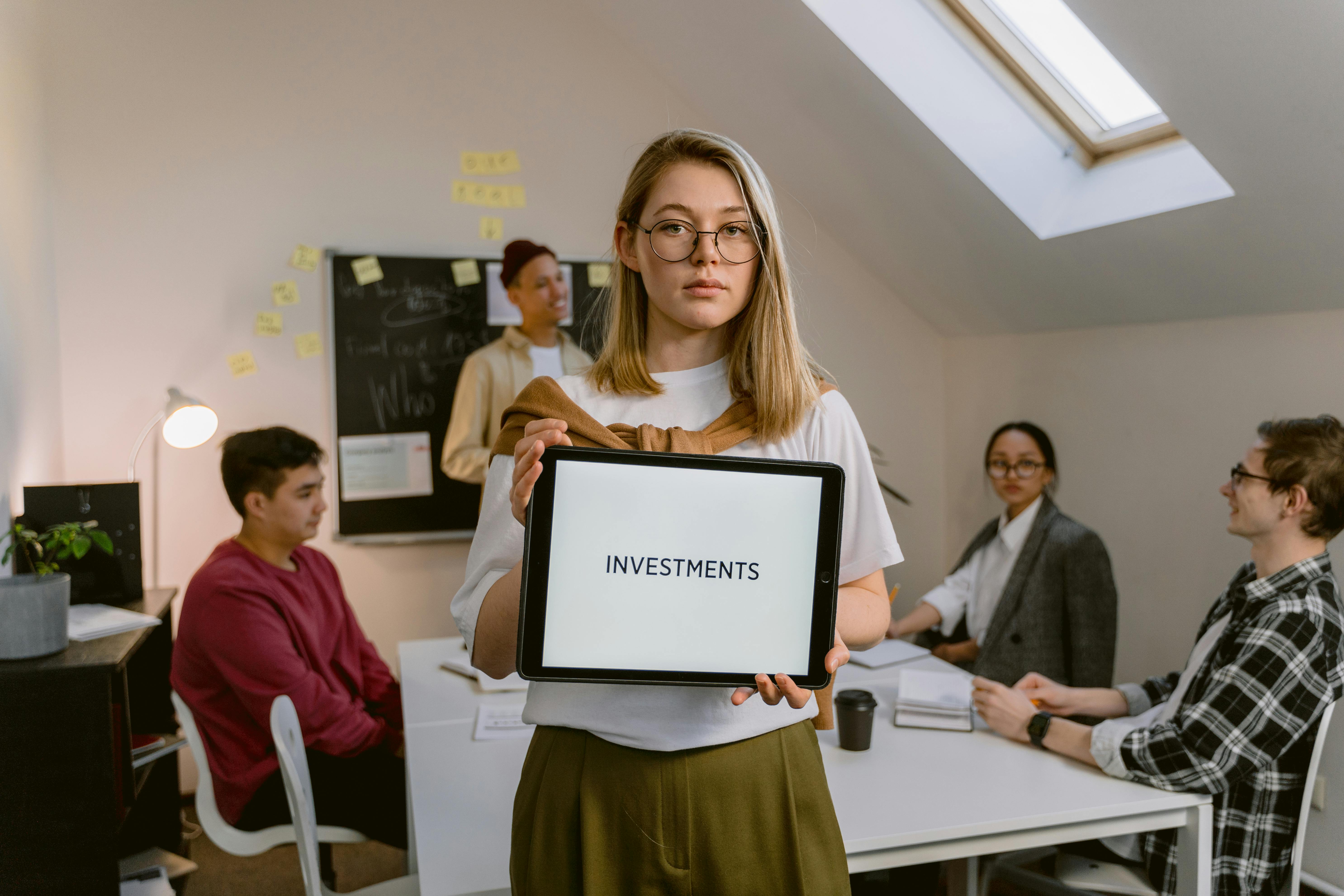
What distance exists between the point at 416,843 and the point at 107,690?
2.66 ft

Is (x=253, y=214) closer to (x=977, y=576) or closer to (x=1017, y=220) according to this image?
(x=1017, y=220)

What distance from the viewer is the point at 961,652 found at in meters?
2.91

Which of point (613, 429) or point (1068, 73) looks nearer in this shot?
point (613, 429)

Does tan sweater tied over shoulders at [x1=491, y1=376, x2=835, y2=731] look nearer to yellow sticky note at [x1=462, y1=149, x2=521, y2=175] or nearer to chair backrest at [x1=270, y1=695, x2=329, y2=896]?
chair backrest at [x1=270, y1=695, x2=329, y2=896]

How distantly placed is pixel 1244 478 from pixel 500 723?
1.60 m

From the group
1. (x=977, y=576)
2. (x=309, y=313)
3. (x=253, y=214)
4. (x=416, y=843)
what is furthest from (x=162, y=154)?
(x=977, y=576)

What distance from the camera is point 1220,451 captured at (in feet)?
8.53

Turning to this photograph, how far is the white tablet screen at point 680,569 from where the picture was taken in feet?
2.98

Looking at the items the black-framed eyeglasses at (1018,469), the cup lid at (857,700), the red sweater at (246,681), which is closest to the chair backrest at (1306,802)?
the cup lid at (857,700)

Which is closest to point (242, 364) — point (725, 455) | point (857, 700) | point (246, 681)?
point (246, 681)

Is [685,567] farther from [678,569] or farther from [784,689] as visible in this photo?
[784,689]

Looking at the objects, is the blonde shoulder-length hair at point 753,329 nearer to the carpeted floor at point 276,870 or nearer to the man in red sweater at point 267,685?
the man in red sweater at point 267,685

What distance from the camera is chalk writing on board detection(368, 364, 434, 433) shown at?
335 centimetres

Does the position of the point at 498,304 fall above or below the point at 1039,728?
above
